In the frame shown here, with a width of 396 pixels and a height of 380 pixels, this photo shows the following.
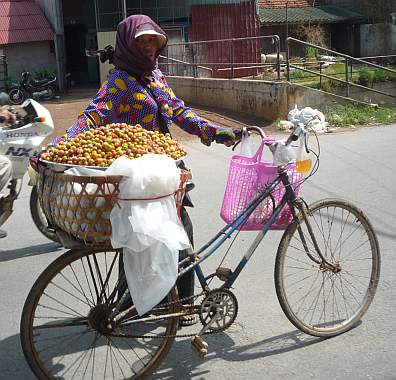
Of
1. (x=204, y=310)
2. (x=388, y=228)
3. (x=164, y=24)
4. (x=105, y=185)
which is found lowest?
(x=388, y=228)

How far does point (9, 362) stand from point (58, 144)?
4.18 feet

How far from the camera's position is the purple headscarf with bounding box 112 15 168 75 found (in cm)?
331

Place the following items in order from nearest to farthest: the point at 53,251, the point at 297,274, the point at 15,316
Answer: the point at 15,316
the point at 297,274
the point at 53,251

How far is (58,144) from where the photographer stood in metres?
2.93

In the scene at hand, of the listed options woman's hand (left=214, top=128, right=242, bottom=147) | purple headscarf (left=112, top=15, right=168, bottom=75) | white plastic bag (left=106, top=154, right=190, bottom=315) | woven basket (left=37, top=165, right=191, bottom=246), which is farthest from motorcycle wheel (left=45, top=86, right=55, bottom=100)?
white plastic bag (left=106, top=154, right=190, bottom=315)

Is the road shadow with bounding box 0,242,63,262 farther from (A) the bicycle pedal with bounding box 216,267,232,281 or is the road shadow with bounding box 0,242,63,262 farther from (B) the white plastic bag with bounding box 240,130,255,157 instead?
(B) the white plastic bag with bounding box 240,130,255,157

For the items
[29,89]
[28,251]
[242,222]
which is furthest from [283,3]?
[242,222]

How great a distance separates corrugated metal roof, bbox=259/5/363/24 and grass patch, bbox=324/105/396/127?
41.3 ft

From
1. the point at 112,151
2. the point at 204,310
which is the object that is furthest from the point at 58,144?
the point at 204,310

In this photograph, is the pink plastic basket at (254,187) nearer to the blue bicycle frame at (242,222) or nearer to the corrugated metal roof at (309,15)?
the blue bicycle frame at (242,222)

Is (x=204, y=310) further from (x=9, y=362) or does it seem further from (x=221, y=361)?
(x=9, y=362)

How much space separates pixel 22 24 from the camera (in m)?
24.5

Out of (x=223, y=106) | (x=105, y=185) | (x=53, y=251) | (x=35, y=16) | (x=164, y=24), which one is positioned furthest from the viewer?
(x=35, y=16)

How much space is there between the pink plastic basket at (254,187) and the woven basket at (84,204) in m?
0.84
